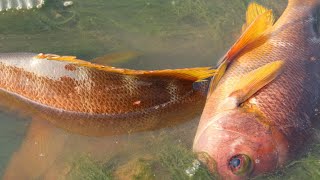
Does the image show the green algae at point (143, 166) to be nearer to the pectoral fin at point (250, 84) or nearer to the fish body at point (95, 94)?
the fish body at point (95, 94)

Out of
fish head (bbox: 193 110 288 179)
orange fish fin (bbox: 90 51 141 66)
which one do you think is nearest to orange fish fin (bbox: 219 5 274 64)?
fish head (bbox: 193 110 288 179)

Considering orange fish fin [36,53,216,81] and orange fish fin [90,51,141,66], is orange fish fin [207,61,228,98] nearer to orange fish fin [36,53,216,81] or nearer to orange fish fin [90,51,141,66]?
orange fish fin [36,53,216,81]

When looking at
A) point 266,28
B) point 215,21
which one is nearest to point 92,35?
point 215,21

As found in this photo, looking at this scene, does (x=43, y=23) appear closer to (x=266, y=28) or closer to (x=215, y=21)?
(x=215, y=21)

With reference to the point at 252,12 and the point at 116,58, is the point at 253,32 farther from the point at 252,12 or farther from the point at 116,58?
the point at 116,58

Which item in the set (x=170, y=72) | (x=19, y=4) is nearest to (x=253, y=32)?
(x=170, y=72)
